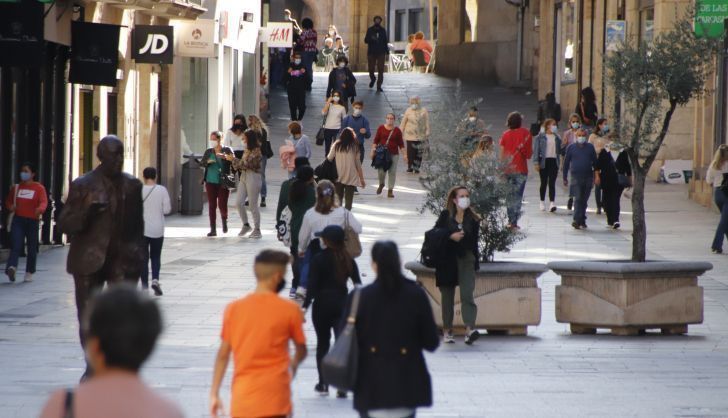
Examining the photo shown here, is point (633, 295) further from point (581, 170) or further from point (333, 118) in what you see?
point (333, 118)

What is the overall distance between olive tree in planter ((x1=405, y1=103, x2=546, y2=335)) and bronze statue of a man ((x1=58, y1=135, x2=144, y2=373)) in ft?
14.2

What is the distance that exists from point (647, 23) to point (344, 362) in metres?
27.5

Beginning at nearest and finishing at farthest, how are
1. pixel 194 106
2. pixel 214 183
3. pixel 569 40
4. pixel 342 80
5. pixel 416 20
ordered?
pixel 214 183
pixel 194 106
pixel 342 80
pixel 569 40
pixel 416 20

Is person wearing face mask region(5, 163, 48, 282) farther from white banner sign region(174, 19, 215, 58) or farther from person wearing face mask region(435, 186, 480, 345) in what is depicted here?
white banner sign region(174, 19, 215, 58)

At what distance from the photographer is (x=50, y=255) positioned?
63.3 feet

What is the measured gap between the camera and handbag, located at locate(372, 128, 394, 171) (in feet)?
89.9

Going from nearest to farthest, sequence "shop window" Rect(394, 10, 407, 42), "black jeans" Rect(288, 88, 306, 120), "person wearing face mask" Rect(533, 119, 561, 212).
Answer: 1. "person wearing face mask" Rect(533, 119, 561, 212)
2. "black jeans" Rect(288, 88, 306, 120)
3. "shop window" Rect(394, 10, 407, 42)

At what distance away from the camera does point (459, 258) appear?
12.3 meters

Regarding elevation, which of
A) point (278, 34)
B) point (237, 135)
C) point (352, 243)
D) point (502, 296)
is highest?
point (278, 34)

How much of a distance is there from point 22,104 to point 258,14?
1961 centimetres

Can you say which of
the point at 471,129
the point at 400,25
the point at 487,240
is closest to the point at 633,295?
the point at 487,240

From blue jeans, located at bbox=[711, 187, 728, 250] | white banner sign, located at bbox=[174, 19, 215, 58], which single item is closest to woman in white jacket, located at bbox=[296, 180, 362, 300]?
blue jeans, located at bbox=[711, 187, 728, 250]

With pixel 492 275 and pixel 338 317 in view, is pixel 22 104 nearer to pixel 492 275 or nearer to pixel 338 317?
pixel 492 275

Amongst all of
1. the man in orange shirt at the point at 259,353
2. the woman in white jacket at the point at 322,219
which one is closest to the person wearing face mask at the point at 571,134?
the woman in white jacket at the point at 322,219
